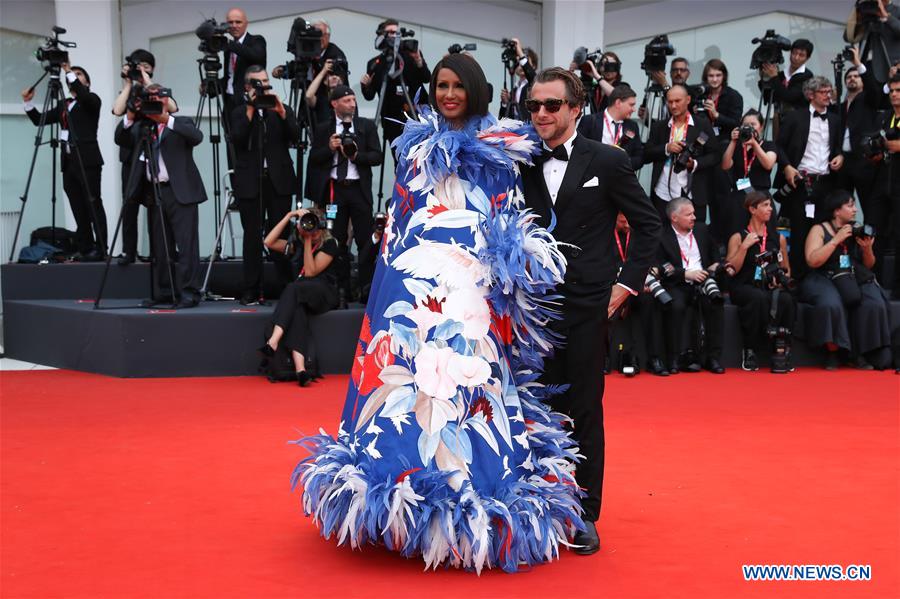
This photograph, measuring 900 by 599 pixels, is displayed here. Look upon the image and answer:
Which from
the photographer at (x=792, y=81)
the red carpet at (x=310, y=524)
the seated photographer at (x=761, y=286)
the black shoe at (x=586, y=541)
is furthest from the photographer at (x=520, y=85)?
the black shoe at (x=586, y=541)

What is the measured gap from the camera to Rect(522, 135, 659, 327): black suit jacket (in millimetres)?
3361

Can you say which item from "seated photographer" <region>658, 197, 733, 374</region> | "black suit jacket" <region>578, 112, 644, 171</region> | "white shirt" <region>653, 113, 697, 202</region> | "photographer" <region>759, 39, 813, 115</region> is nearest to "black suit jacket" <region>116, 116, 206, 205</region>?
"black suit jacket" <region>578, 112, 644, 171</region>

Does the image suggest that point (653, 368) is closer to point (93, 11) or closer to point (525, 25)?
point (525, 25)

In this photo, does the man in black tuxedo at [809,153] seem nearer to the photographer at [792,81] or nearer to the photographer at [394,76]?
the photographer at [792,81]

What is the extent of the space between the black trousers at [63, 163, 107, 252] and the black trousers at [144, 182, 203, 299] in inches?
52.4

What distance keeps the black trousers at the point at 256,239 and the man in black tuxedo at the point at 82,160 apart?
5.00ft

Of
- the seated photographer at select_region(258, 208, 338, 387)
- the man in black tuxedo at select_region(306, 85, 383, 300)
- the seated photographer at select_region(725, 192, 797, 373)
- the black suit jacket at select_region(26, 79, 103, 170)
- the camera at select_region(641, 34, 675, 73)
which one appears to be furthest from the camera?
the black suit jacket at select_region(26, 79, 103, 170)

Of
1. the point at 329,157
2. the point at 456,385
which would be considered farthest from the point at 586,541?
the point at 329,157

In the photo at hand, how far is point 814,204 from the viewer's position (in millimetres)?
8273

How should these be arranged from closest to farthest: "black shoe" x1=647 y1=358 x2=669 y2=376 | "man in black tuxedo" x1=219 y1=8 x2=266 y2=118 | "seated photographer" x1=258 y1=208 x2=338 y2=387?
1. "seated photographer" x1=258 y1=208 x2=338 y2=387
2. "black shoe" x1=647 y1=358 x2=669 y2=376
3. "man in black tuxedo" x1=219 y1=8 x2=266 y2=118

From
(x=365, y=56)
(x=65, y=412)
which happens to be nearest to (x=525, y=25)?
(x=365, y=56)

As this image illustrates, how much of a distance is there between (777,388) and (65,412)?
166 inches

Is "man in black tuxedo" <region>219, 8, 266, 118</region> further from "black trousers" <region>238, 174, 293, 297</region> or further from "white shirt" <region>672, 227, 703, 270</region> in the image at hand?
"white shirt" <region>672, 227, 703, 270</region>

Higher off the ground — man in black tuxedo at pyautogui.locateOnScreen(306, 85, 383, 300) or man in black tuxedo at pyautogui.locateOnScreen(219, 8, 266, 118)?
man in black tuxedo at pyautogui.locateOnScreen(219, 8, 266, 118)
